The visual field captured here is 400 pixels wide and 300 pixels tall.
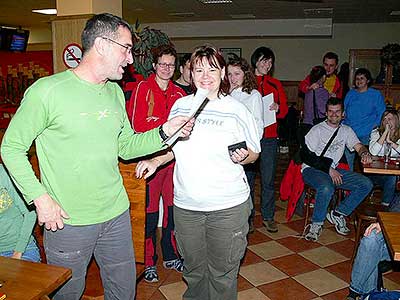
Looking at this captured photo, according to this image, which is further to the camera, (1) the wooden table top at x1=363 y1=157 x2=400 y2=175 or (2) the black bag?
(2) the black bag

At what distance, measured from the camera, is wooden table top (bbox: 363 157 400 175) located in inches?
127

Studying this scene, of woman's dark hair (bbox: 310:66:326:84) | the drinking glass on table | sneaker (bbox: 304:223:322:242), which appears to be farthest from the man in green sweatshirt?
woman's dark hair (bbox: 310:66:326:84)

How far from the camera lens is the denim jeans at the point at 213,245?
2025mm

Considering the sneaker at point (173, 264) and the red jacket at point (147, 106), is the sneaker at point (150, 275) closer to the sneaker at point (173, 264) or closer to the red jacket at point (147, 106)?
the sneaker at point (173, 264)

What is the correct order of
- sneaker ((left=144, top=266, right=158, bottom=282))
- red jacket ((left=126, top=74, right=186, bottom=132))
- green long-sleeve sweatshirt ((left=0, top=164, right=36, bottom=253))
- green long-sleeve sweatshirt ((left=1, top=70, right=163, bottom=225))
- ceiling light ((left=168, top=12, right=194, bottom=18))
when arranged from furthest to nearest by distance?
ceiling light ((left=168, top=12, right=194, bottom=18))
sneaker ((left=144, top=266, right=158, bottom=282))
red jacket ((left=126, top=74, right=186, bottom=132))
green long-sleeve sweatshirt ((left=0, top=164, right=36, bottom=253))
green long-sleeve sweatshirt ((left=1, top=70, right=163, bottom=225))

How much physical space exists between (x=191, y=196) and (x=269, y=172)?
6.04 ft

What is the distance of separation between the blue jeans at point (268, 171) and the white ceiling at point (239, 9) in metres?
4.26

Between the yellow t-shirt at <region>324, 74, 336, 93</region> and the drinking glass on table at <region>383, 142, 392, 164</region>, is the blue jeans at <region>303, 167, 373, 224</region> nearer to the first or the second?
the drinking glass on table at <region>383, 142, 392, 164</region>

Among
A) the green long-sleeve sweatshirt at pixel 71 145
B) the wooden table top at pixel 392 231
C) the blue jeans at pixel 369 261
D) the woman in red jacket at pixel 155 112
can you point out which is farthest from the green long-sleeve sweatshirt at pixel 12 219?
the blue jeans at pixel 369 261

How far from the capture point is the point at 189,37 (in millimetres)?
10617

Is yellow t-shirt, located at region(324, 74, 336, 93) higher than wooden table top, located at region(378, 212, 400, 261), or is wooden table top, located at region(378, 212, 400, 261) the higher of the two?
yellow t-shirt, located at region(324, 74, 336, 93)

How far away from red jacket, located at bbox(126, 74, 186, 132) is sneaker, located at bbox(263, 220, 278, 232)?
175 cm

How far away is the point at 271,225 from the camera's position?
155 inches

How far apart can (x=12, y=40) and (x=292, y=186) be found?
7315 millimetres
